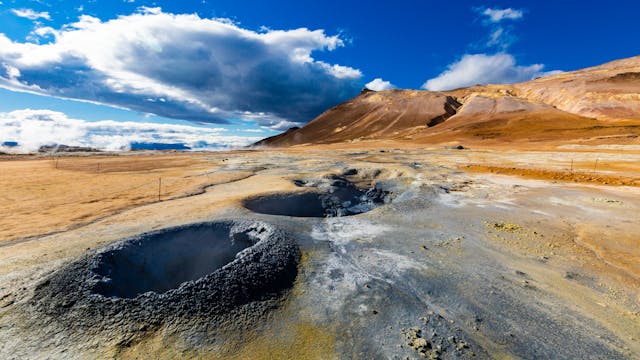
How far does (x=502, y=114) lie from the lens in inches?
3974

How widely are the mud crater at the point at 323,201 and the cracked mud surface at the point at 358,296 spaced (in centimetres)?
320

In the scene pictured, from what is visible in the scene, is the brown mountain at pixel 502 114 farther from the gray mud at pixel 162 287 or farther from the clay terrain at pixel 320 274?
the gray mud at pixel 162 287

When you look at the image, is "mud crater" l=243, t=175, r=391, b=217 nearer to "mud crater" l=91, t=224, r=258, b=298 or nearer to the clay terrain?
the clay terrain

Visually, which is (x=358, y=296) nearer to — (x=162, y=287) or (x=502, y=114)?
(x=162, y=287)

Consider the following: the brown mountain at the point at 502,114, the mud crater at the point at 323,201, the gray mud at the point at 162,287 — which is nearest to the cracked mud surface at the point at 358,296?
the gray mud at the point at 162,287

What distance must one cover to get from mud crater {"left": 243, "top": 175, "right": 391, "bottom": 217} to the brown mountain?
60487mm

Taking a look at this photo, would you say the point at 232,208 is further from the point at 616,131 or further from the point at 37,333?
the point at 616,131

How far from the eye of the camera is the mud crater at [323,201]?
15867mm

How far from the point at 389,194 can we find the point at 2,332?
1838 centimetres

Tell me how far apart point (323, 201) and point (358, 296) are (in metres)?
10.8

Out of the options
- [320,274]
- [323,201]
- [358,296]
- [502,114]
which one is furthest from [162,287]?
[502,114]

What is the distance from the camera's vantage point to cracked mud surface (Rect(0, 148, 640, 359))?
5496 millimetres

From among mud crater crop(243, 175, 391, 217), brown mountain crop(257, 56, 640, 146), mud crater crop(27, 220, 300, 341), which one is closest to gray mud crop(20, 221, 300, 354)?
mud crater crop(27, 220, 300, 341)

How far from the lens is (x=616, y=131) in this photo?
64.4 metres
